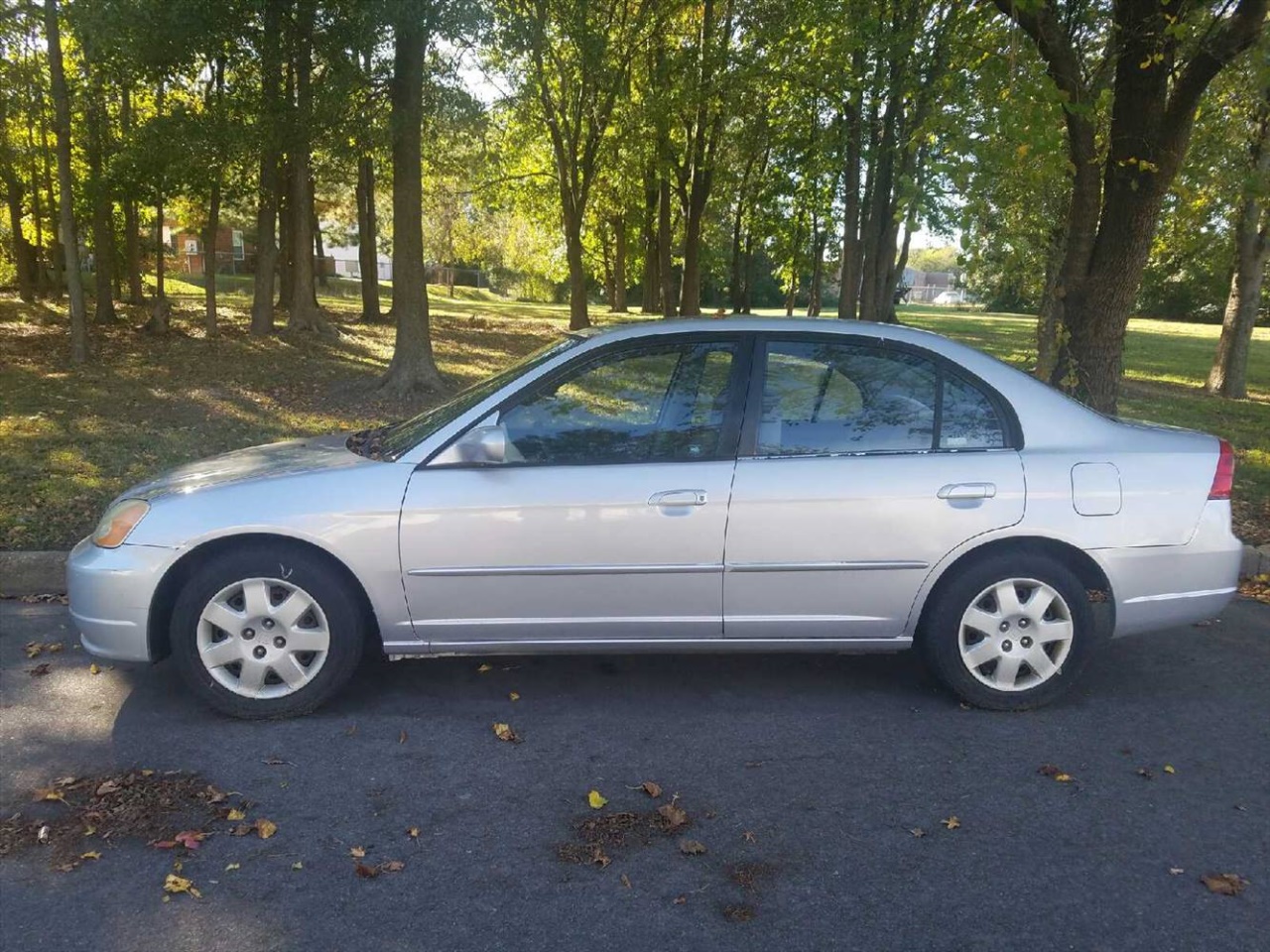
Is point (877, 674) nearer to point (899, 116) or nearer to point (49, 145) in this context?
point (899, 116)

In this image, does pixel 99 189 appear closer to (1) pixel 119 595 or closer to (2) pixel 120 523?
(2) pixel 120 523

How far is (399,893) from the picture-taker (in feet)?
9.43

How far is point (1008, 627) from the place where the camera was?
412 cm

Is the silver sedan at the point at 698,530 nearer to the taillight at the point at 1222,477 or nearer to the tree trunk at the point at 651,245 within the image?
the taillight at the point at 1222,477

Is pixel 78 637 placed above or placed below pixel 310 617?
below

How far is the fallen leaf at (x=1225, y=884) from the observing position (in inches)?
115

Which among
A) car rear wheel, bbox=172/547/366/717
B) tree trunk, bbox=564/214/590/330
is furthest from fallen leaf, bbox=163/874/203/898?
tree trunk, bbox=564/214/590/330

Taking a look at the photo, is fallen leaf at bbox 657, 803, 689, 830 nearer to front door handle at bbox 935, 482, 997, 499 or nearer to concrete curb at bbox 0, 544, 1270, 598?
front door handle at bbox 935, 482, 997, 499

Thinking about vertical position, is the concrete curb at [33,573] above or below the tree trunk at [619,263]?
below

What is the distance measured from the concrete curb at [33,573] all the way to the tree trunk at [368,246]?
1869cm

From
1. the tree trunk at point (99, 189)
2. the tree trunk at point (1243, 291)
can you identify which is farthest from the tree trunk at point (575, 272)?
the tree trunk at point (1243, 291)

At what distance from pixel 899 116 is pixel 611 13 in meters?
7.25

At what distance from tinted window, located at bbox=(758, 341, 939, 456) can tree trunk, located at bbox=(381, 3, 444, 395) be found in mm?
8906

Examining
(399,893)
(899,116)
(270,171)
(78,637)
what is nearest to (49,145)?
(270,171)
